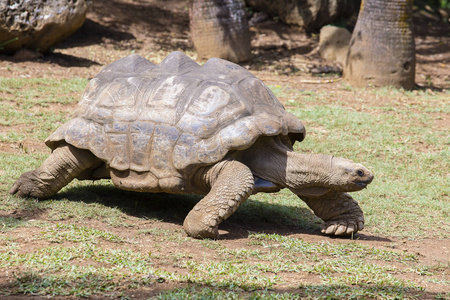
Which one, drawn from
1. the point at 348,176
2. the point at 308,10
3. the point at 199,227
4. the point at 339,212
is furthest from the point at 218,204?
the point at 308,10

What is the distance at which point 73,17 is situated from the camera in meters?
9.41

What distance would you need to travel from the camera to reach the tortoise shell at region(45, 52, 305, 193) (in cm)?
415

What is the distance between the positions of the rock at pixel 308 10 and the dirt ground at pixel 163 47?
0.27m

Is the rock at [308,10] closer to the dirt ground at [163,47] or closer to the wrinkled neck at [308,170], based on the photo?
the dirt ground at [163,47]

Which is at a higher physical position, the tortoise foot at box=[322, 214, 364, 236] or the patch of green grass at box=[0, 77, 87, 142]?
the patch of green grass at box=[0, 77, 87, 142]

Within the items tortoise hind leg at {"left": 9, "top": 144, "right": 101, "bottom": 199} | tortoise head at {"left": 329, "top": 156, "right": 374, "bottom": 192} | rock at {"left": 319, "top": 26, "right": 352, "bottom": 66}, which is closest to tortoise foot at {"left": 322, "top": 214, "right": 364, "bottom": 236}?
tortoise head at {"left": 329, "top": 156, "right": 374, "bottom": 192}

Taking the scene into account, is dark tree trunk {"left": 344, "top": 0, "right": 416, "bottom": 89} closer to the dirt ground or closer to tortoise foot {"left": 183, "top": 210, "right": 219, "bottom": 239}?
the dirt ground

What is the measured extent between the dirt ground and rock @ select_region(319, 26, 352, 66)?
270mm

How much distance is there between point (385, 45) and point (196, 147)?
21.0 feet

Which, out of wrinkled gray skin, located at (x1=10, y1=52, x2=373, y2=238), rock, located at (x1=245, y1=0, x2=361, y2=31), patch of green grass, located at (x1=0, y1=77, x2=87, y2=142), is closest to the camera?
wrinkled gray skin, located at (x1=10, y1=52, x2=373, y2=238)

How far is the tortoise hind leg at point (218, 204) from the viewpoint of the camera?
401 cm

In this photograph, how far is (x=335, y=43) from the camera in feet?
38.1

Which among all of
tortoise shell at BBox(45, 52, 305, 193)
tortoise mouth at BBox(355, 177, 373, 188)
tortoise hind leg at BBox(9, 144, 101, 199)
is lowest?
tortoise hind leg at BBox(9, 144, 101, 199)

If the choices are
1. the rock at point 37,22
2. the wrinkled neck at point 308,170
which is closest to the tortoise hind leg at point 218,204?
the wrinkled neck at point 308,170
